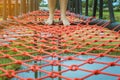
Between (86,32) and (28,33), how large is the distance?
427 mm

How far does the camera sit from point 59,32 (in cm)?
231

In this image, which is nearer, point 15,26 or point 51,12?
point 15,26

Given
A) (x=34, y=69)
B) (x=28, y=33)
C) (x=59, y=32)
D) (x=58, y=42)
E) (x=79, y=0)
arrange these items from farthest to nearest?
(x=79, y=0)
(x=28, y=33)
(x=59, y=32)
(x=58, y=42)
(x=34, y=69)

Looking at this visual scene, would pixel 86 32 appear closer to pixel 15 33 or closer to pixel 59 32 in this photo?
pixel 59 32

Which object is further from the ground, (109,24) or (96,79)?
(109,24)

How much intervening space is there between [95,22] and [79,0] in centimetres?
253

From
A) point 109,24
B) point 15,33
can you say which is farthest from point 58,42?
point 109,24

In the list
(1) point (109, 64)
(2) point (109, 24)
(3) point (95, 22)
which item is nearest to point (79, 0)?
(3) point (95, 22)

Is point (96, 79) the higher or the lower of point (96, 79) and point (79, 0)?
the lower

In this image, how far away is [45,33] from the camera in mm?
2395

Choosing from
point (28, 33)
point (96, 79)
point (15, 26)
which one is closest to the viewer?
point (28, 33)

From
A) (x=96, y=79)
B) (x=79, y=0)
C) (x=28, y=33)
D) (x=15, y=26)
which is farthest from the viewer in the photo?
(x=96, y=79)

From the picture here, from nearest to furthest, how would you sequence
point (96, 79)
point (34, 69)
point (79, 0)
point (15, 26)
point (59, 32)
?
point (34, 69) < point (59, 32) < point (15, 26) < point (79, 0) < point (96, 79)

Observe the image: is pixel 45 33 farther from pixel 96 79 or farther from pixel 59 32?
pixel 96 79
